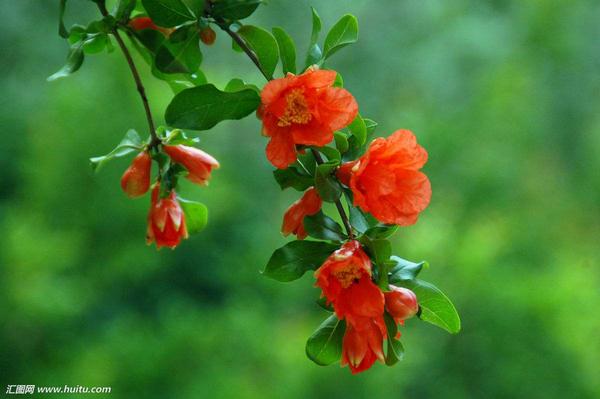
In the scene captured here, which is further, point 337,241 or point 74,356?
point 74,356

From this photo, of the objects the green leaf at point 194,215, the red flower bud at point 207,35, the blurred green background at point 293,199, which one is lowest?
the blurred green background at point 293,199

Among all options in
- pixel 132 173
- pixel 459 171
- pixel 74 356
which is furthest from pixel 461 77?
pixel 132 173

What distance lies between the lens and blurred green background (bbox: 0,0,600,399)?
8.74ft

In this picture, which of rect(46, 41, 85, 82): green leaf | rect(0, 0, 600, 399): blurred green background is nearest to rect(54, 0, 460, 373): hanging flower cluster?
rect(46, 41, 85, 82): green leaf

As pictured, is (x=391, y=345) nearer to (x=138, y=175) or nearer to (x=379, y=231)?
(x=379, y=231)

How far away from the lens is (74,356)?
2.80 metres

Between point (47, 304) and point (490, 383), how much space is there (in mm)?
1524

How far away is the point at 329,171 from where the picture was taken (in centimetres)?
47

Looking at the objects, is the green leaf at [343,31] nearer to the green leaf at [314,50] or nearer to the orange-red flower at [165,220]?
the green leaf at [314,50]

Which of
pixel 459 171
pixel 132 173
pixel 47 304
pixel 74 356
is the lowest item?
pixel 74 356

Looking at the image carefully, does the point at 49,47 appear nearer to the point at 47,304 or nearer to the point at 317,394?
the point at 47,304

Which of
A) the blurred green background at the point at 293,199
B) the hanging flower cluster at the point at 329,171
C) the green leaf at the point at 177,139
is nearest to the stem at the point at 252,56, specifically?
the hanging flower cluster at the point at 329,171

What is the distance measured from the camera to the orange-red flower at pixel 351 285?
1.50ft

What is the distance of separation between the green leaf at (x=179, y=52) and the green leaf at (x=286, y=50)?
5 cm
